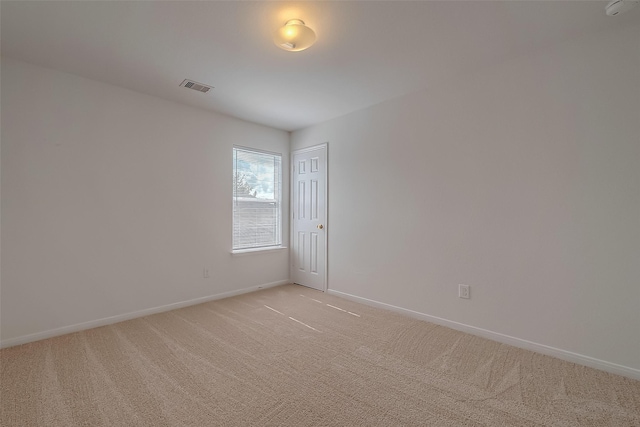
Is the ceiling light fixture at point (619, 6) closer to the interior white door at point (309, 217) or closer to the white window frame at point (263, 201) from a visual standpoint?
the interior white door at point (309, 217)

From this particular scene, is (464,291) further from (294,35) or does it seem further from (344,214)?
(294,35)

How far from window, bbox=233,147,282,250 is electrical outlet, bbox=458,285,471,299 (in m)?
2.71

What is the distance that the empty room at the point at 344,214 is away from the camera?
191 cm

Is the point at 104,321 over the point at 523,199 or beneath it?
beneath

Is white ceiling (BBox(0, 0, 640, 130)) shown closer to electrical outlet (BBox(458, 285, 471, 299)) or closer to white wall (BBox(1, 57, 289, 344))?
white wall (BBox(1, 57, 289, 344))

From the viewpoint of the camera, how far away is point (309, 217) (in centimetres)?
444

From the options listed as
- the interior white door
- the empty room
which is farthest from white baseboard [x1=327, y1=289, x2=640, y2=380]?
the interior white door

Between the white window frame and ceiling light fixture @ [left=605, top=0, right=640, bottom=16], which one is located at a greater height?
ceiling light fixture @ [left=605, top=0, right=640, bottom=16]

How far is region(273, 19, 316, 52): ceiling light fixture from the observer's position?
201 cm

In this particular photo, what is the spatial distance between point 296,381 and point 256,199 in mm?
2818

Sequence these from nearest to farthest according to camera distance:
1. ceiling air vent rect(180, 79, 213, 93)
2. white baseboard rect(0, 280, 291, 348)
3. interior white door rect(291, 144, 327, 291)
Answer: white baseboard rect(0, 280, 291, 348), ceiling air vent rect(180, 79, 213, 93), interior white door rect(291, 144, 327, 291)

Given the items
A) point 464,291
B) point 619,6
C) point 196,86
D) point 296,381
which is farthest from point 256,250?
point 619,6

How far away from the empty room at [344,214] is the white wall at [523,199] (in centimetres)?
2

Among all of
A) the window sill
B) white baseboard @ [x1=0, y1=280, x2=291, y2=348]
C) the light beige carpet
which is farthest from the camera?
the window sill
